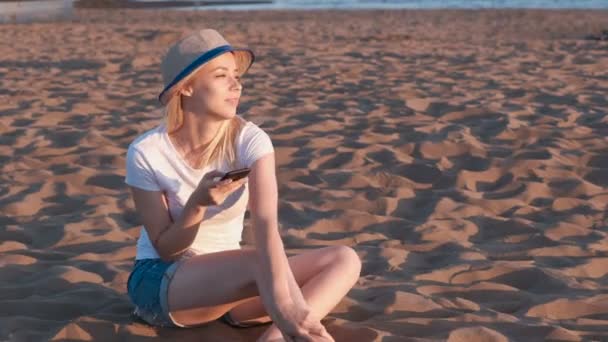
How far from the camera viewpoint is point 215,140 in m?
2.88

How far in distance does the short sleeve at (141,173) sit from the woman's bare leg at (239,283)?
27cm

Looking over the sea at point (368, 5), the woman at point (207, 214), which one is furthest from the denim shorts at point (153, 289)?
the sea at point (368, 5)

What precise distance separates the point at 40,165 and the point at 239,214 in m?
2.78

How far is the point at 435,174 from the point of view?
16.8ft

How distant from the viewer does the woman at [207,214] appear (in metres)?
2.72

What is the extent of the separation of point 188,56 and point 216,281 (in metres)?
0.70

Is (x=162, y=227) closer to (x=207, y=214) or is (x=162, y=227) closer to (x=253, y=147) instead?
(x=207, y=214)

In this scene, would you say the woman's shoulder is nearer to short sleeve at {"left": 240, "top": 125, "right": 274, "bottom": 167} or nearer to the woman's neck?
the woman's neck

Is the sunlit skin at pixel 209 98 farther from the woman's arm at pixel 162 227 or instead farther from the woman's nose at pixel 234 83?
the woman's arm at pixel 162 227

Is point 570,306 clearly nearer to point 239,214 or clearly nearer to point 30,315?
point 239,214

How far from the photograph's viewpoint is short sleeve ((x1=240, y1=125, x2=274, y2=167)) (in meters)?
2.80

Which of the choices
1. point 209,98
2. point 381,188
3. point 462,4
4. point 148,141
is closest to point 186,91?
point 209,98

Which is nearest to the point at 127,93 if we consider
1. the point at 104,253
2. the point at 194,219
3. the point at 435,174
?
the point at 435,174

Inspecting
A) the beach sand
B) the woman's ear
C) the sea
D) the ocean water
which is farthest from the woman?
the ocean water
